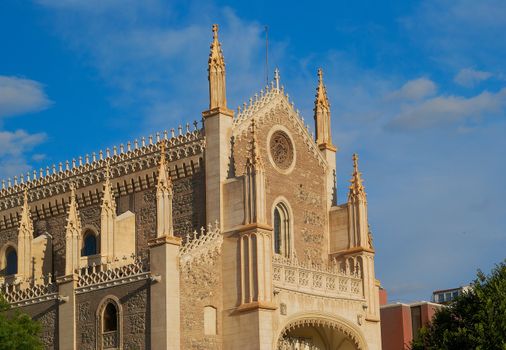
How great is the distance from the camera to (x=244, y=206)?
5772cm

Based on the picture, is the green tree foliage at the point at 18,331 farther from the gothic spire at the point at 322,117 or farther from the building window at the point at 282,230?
the gothic spire at the point at 322,117

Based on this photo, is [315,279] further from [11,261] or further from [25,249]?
[11,261]

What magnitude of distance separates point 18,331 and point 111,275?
516 centimetres

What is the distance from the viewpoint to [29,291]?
61.4 meters

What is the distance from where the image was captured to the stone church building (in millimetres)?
55656

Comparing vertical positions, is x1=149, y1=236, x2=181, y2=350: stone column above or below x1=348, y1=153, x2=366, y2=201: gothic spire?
below

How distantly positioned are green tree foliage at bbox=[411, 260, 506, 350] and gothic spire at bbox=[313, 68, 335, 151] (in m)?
14.8

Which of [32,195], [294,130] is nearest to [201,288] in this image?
[294,130]

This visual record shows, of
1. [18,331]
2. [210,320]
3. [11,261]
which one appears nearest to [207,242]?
[210,320]

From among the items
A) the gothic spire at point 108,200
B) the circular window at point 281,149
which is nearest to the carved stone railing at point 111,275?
the gothic spire at point 108,200

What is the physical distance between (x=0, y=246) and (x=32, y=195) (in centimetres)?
402

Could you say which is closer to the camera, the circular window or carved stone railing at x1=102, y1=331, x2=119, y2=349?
carved stone railing at x1=102, y1=331, x2=119, y2=349

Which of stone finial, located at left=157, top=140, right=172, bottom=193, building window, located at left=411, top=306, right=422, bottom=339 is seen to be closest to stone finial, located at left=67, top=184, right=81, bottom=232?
stone finial, located at left=157, top=140, right=172, bottom=193

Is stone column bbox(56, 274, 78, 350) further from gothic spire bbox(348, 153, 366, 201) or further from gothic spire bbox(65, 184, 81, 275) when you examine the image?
gothic spire bbox(348, 153, 366, 201)
